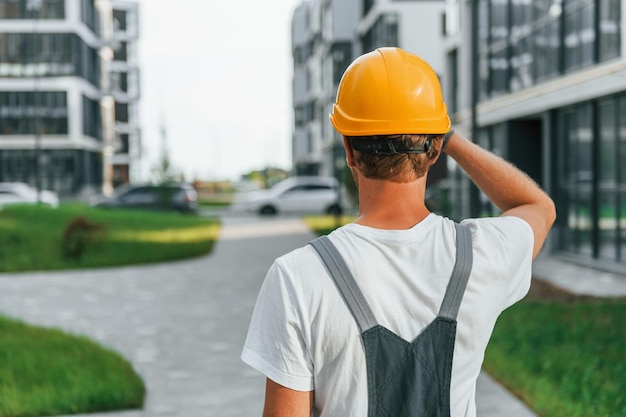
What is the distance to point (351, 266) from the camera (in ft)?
5.21

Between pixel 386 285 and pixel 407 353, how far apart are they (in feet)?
0.46

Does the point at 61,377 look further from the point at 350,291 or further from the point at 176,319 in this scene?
the point at 350,291

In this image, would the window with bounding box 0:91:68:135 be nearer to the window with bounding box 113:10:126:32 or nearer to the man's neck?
the window with bounding box 113:10:126:32

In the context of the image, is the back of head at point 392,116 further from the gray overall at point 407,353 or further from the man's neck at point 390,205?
the gray overall at point 407,353

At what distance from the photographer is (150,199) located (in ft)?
116

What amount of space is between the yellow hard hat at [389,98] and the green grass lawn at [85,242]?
1462 cm

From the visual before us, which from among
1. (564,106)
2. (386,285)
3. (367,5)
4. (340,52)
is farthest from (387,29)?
(386,285)

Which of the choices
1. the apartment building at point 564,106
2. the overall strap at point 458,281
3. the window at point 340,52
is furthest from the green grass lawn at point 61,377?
the window at point 340,52

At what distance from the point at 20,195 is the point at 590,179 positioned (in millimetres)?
26395

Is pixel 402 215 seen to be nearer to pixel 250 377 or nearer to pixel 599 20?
pixel 250 377

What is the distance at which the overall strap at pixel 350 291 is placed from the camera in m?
1.57

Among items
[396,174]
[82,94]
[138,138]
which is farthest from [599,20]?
[138,138]

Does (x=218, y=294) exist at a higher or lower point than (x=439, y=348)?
lower

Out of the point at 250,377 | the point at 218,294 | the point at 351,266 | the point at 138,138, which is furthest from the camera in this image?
the point at 138,138
